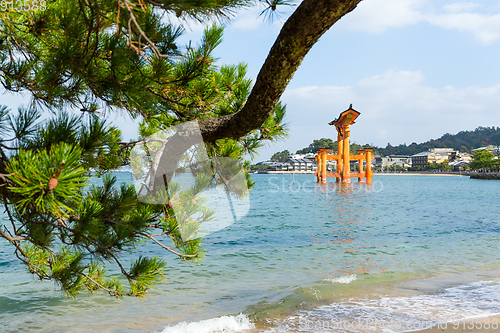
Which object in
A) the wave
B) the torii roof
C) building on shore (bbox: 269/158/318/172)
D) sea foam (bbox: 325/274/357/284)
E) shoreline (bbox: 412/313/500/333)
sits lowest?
sea foam (bbox: 325/274/357/284)

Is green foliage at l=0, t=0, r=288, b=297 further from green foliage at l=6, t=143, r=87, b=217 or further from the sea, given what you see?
the sea

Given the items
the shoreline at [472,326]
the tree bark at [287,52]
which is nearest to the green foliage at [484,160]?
the shoreline at [472,326]

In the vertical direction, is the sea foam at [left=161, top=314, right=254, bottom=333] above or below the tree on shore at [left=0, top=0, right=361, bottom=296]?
below

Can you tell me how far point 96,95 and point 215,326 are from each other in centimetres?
314

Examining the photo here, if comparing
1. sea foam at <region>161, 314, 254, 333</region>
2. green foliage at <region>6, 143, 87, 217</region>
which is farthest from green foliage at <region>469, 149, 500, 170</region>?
green foliage at <region>6, 143, 87, 217</region>

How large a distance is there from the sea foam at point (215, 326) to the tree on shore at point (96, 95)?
184cm

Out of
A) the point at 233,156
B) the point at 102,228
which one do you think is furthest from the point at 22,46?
the point at 233,156

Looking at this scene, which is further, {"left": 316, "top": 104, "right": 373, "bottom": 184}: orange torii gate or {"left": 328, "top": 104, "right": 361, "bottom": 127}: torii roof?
{"left": 316, "top": 104, "right": 373, "bottom": 184}: orange torii gate

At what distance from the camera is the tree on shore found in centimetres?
145

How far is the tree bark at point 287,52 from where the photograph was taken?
4.98 ft

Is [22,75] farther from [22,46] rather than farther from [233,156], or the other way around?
[233,156]

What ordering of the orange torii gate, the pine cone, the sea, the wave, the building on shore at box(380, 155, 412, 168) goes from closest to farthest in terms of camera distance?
the pine cone < the wave < the sea < the orange torii gate < the building on shore at box(380, 155, 412, 168)

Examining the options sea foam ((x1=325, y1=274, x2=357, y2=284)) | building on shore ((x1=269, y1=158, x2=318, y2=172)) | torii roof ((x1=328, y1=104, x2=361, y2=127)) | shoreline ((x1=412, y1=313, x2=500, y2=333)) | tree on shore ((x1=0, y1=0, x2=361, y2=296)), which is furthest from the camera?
building on shore ((x1=269, y1=158, x2=318, y2=172))

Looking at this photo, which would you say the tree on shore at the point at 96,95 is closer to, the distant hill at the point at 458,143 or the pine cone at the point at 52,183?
the pine cone at the point at 52,183
